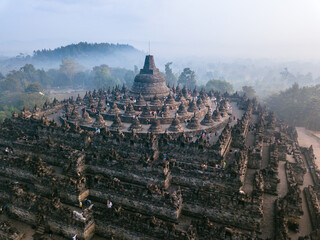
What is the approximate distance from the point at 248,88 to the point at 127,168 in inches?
2443

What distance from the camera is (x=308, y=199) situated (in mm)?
20484

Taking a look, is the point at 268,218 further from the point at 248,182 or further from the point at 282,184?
the point at 282,184

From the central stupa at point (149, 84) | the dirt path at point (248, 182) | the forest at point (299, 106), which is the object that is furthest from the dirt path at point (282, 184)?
the forest at point (299, 106)

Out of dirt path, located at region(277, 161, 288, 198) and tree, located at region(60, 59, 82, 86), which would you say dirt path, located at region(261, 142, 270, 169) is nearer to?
dirt path, located at region(277, 161, 288, 198)

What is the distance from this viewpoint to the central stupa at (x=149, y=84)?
43062 millimetres

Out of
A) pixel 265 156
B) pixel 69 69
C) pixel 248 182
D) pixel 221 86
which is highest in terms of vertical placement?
pixel 69 69

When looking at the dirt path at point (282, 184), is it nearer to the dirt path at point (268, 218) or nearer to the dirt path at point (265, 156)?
the dirt path at point (268, 218)

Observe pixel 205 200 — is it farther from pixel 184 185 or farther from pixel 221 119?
pixel 221 119

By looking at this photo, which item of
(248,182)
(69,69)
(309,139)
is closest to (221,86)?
(309,139)

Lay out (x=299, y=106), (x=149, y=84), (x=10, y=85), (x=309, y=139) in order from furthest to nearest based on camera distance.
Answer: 1. (x=10, y=85)
2. (x=299, y=106)
3. (x=149, y=84)
4. (x=309, y=139)

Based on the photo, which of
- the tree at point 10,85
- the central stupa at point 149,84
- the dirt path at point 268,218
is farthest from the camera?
the tree at point 10,85

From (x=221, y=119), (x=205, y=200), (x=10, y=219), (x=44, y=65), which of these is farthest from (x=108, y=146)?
(x=44, y=65)

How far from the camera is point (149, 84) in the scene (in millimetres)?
43594

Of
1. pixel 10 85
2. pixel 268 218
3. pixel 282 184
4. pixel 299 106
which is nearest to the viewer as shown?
pixel 268 218
